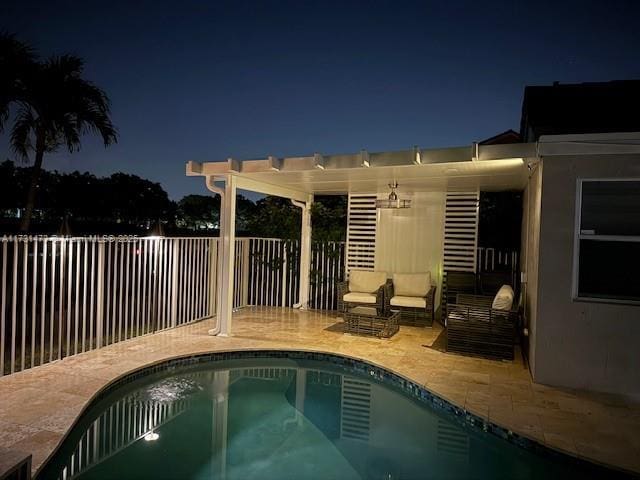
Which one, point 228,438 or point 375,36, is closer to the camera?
point 228,438

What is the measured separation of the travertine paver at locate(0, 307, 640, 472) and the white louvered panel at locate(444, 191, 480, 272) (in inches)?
75.5

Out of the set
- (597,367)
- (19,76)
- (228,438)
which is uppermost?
(19,76)

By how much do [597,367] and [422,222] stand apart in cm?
466

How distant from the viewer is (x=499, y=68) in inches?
479

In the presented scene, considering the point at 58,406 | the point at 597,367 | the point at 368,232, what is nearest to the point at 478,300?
the point at 597,367

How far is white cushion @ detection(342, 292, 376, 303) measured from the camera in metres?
8.09

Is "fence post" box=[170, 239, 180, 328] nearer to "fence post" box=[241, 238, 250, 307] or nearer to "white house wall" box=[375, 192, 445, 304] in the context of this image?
"fence post" box=[241, 238, 250, 307]

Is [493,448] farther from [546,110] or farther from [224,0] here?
[224,0]

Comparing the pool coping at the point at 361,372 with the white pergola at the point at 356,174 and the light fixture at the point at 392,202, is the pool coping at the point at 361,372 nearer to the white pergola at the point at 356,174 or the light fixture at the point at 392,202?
the white pergola at the point at 356,174

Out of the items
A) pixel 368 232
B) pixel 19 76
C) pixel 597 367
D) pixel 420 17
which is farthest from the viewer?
pixel 420 17

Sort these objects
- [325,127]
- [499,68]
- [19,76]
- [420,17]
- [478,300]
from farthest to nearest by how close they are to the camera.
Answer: [325,127] < [499,68] < [420,17] < [19,76] < [478,300]

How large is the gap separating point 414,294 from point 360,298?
3.85 ft

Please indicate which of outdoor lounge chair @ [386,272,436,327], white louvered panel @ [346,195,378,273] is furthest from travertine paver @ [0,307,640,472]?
white louvered panel @ [346,195,378,273]

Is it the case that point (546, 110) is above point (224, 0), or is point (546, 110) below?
below
